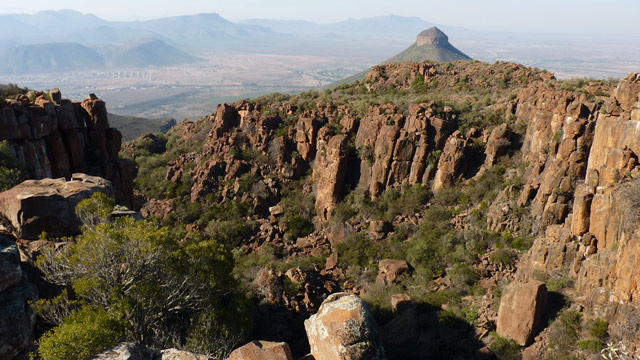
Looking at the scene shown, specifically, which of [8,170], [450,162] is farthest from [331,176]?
[8,170]

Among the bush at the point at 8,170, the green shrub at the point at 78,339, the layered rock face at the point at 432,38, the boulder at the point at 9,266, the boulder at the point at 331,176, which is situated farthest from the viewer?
the layered rock face at the point at 432,38

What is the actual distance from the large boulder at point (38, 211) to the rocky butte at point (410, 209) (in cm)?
13

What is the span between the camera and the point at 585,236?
18.6 m

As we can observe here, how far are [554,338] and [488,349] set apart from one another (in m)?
2.71

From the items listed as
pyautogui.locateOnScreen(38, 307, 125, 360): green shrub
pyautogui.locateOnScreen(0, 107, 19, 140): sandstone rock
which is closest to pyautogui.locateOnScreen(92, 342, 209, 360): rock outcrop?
pyautogui.locateOnScreen(38, 307, 125, 360): green shrub

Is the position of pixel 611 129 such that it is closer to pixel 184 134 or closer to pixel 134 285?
pixel 134 285

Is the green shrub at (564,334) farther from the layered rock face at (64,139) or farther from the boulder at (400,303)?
the layered rock face at (64,139)

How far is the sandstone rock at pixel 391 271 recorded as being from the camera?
24748 millimetres

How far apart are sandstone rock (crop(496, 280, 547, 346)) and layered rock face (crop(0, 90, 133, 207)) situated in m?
24.7

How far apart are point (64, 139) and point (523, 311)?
28896 millimetres

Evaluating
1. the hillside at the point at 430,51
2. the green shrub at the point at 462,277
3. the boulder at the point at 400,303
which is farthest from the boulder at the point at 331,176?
the hillside at the point at 430,51

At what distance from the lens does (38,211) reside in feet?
52.0

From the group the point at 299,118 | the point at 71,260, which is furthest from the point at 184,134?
the point at 71,260

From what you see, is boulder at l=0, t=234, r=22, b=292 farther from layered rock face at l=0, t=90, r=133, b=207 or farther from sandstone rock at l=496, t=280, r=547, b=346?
sandstone rock at l=496, t=280, r=547, b=346
